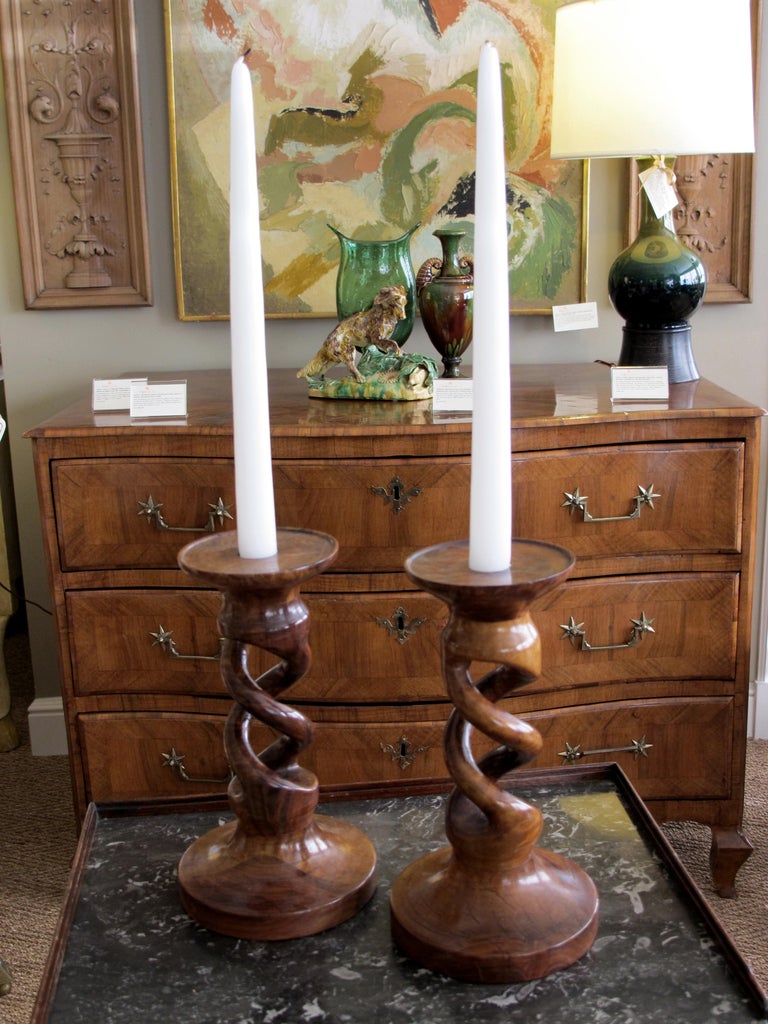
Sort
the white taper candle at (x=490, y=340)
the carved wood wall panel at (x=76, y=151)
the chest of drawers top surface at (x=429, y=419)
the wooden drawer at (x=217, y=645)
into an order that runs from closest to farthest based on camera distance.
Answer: the white taper candle at (x=490, y=340), the chest of drawers top surface at (x=429, y=419), the wooden drawer at (x=217, y=645), the carved wood wall panel at (x=76, y=151)

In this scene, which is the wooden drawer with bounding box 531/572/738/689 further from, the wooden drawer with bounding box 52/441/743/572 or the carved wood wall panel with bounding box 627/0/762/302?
the carved wood wall panel with bounding box 627/0/762/302

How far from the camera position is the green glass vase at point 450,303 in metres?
2.15

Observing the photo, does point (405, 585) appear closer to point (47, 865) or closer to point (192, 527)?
point (192, 527)

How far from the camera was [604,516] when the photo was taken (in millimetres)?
2031

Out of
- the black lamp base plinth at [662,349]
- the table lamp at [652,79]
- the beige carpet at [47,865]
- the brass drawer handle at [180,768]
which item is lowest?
the beige carpet at [47,865]

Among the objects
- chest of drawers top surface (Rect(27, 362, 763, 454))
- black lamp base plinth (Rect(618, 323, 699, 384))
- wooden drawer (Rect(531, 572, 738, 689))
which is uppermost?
black lamp base plinth (Rect(618, 323, 699, 384))

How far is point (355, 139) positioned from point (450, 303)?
59 cm

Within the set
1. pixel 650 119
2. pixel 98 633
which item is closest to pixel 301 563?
pixel 98 633

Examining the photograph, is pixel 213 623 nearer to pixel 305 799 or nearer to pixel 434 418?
pixel 434 418

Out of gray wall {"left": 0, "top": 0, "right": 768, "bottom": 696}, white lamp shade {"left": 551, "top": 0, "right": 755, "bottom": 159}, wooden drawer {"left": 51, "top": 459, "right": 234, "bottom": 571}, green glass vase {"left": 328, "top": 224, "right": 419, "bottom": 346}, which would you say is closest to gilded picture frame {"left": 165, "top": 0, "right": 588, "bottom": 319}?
gray wall {"left": 0, "top": 0, "right": 768, "bottom": 696}

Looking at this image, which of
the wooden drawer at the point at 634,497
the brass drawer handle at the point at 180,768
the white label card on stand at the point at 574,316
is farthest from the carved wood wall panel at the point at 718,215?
the brass drawer handle at the point at 180,768

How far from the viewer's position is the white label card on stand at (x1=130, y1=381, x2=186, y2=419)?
6.61ft

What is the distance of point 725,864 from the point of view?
7.26ft

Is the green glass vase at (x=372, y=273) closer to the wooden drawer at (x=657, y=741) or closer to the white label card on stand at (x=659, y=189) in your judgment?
the white label card on stand at (x=659, y=189)
